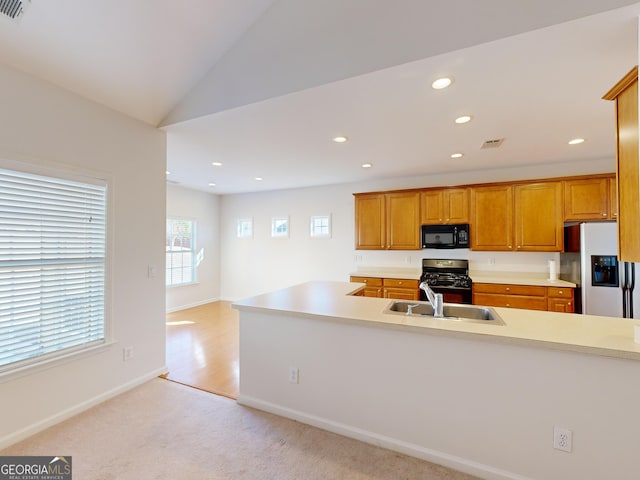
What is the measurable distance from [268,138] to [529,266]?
167 inches

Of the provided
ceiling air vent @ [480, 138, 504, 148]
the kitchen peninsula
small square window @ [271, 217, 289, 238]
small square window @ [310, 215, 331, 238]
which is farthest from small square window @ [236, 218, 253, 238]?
ceiling air vent @ [480, 138, 504, 148]

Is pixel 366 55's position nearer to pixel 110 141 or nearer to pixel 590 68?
pixel 590 68

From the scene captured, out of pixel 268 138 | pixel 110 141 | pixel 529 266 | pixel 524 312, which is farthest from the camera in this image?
pixel 529 266

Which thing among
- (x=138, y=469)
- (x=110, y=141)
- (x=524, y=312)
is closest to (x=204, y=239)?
(x=110, y=141)

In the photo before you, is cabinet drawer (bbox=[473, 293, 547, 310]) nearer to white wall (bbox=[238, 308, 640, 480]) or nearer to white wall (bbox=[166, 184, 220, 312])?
white wall (bbox=[238, 308, 640, 480])

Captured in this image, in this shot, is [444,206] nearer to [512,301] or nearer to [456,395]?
[512,301]

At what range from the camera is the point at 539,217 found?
12.8ft

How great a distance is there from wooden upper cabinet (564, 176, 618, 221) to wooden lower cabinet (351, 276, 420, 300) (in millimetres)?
2226

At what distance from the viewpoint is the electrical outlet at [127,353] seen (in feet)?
8.49

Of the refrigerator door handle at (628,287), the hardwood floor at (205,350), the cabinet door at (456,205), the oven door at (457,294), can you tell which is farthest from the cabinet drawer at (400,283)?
the hardwood floor at (205,350)

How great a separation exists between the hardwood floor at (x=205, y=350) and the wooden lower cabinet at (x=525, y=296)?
3.41m

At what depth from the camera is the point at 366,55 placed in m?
1.86

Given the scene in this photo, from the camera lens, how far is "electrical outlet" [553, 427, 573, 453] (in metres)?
1.47

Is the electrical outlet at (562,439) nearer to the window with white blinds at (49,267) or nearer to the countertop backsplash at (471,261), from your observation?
the countertop backsplash at (471,261)
